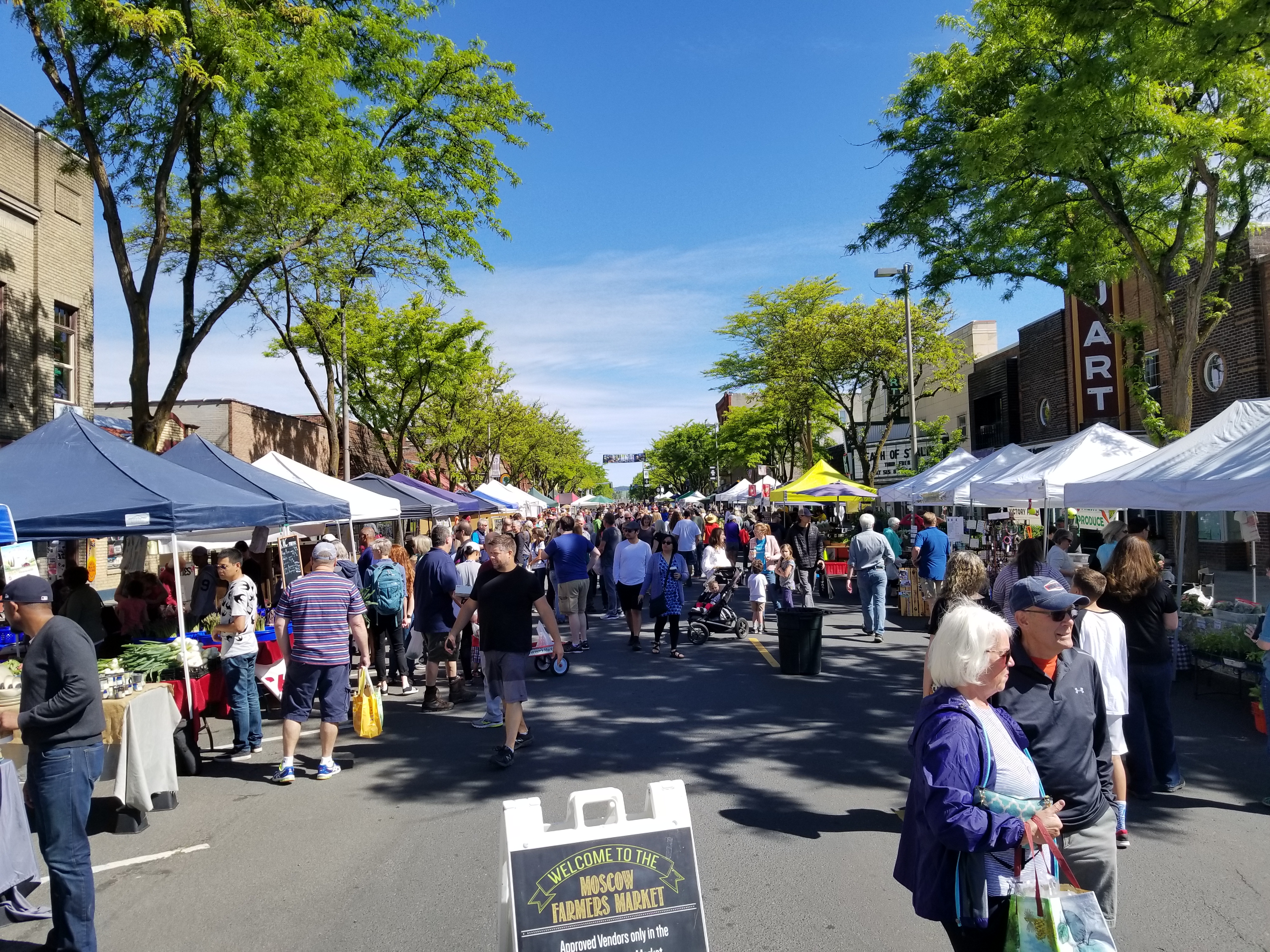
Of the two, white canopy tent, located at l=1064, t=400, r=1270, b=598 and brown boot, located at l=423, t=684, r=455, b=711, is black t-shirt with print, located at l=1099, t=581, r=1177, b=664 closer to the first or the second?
white canopy tent, located at l=1064, t=400, r=1270, b=598

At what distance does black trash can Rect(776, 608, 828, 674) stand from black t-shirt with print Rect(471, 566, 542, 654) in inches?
153

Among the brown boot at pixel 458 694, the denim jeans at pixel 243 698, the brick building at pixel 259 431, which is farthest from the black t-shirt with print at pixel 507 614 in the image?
the brick building at pixel 259 431

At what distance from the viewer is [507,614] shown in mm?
6785

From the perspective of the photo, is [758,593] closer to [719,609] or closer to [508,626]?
[719,609]

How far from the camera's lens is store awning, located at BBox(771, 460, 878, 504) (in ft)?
69.7

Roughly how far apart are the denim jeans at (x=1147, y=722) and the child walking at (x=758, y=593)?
761cm

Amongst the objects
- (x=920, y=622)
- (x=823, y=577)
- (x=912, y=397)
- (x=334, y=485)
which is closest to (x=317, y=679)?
(x=334, y=485)

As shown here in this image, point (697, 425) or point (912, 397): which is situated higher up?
point (697, 425)

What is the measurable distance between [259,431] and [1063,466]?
24038 millimetres

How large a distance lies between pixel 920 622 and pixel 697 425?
279ft

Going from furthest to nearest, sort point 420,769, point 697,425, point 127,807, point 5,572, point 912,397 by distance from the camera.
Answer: point 697,425 → point 912,397 → point 420,769 → point 5,572 → point 127,807

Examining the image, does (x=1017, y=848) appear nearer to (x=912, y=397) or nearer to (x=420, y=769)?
→ (x=420, y=769)

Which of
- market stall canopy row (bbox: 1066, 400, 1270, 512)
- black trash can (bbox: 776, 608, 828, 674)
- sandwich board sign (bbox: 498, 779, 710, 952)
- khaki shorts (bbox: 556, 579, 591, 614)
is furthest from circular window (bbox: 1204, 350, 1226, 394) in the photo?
sandwich board sign (bbox: 498, 779, 710, 952)

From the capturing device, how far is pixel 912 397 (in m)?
24.9
